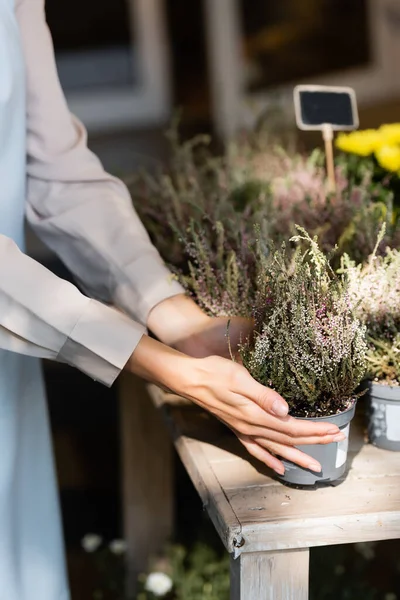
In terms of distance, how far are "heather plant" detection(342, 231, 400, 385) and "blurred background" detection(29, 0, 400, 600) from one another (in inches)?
48.2

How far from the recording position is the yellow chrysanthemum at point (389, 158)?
1.67 metres

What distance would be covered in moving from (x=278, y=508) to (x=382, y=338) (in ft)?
1.04

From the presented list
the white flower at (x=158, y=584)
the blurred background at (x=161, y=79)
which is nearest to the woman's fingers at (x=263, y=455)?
the white flower at (x=158, y=584)

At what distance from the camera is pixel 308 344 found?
1071 millimetres

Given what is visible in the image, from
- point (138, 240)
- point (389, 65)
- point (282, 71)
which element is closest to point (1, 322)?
point (138, 240)

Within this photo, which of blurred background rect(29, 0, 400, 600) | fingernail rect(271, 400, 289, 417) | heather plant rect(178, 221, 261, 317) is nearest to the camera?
fingernail rect(271, 400, 289, 417)

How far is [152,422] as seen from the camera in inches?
83.0

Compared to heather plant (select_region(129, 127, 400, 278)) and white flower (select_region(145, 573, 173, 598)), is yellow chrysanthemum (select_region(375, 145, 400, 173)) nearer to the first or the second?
heather plant (select_region(129, 127, 400, 278))

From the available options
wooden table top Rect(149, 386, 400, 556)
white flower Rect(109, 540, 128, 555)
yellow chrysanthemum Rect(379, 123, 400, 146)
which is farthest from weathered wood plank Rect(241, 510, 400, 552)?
white flower Rect(109, 540, 128, 555)

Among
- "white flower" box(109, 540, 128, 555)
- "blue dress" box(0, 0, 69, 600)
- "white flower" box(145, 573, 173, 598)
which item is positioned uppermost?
"blue dress" box(0, 0, 69, 600)

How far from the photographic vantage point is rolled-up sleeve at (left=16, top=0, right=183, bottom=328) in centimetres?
134

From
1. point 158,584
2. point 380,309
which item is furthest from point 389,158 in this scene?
point 158,584

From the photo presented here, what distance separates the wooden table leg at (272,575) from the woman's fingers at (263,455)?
109mm

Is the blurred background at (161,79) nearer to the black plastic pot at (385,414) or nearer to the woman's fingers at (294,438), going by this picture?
the black plastic pot at (385,414)
